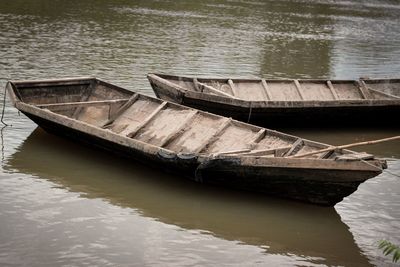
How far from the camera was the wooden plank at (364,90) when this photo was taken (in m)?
13.5

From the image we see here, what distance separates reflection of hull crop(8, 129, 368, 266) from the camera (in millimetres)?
7508

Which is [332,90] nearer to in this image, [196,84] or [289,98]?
[289,98]

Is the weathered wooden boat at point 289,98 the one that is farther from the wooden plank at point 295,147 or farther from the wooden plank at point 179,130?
the wooden plank at point 295,147

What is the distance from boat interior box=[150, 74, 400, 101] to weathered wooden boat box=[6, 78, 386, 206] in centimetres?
180

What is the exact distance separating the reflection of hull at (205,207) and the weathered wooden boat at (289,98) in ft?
8.42

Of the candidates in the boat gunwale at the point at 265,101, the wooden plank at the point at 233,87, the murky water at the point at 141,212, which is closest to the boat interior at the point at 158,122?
the murky water at the point at 141,212

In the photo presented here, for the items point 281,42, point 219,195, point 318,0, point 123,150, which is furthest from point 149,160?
point 318,0

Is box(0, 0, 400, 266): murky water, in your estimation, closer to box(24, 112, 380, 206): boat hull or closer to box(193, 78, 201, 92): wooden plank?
box(24, 112, 380, 206): boat hull

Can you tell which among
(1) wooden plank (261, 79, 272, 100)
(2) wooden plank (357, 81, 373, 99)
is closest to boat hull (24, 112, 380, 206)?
(1) wooden plank (261, 79, 272, 100)

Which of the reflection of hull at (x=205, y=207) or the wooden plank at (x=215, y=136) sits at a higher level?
the wooden plank at (x=215, y=136)

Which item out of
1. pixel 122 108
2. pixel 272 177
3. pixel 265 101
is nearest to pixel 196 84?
pixel 265 101

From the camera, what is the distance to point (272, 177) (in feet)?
26.2

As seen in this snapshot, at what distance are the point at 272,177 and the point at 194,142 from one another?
173cm

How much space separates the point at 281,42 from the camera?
25234 mm
